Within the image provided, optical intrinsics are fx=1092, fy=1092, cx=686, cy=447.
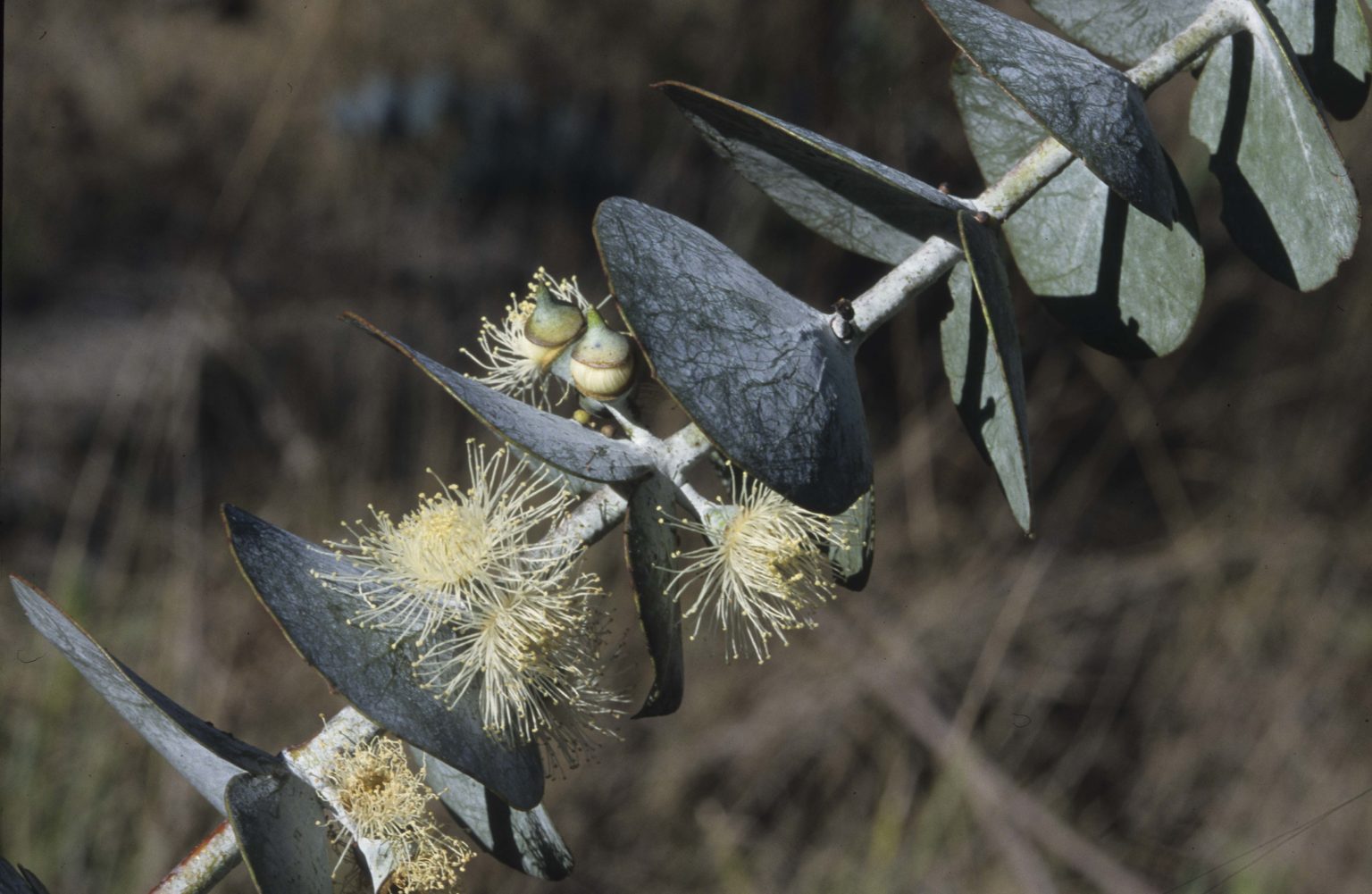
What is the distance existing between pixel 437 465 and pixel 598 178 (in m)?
1.23

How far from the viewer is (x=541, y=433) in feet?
2.03

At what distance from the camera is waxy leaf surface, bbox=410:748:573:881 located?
828 mm

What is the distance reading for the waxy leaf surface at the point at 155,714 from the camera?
2.18ft

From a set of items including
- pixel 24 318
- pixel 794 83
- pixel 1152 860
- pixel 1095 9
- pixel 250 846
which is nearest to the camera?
pixel 250 846

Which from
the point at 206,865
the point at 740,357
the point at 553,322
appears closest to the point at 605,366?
the point at 553,322

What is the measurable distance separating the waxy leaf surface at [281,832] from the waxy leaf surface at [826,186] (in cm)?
51

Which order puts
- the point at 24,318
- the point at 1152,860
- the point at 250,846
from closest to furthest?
the point at 250,846 < the point at 1152,860 < the point at 24,318

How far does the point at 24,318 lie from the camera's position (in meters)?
4.05

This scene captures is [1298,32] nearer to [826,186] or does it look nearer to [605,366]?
[826,186]

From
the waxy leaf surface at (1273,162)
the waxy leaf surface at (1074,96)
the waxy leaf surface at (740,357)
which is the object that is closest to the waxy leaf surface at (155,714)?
the waxy leaf surface at (740,357)

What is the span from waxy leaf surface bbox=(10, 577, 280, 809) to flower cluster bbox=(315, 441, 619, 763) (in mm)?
118

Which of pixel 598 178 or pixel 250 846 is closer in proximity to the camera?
pixel 250 846

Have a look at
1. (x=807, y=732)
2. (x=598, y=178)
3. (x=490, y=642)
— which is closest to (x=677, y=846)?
(x=807, y=732)

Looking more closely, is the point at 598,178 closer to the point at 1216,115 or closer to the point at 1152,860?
the point at 1152,860
